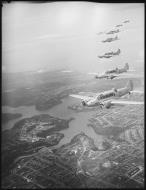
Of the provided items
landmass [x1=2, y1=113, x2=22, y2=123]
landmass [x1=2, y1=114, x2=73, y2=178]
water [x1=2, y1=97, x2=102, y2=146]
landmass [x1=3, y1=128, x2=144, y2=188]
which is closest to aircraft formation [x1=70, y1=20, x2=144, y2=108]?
water [x1=2, y1=97, x2=102, y2=146]

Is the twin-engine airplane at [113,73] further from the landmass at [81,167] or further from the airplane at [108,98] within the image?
the landmass at [81,167]

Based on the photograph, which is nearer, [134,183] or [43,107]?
[134,183]

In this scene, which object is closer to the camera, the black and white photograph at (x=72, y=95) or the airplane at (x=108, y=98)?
the black and white photograph at (x=72, y=95)

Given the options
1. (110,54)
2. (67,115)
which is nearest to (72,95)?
(67,115)

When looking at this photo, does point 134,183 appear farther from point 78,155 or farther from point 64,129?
point 64,129

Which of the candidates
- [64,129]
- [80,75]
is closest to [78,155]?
[64,129]

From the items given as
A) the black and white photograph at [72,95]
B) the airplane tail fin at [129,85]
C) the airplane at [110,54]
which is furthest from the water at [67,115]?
the airplane at [110,54]

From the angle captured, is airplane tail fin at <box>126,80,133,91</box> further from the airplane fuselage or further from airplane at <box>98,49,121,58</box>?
Answer: airplane at <box>98,49,121,58</box>
